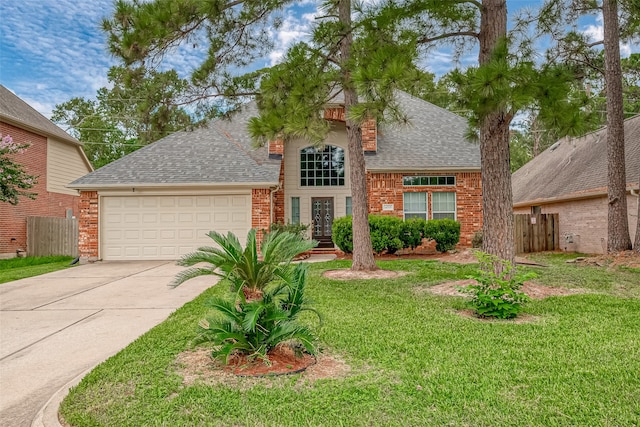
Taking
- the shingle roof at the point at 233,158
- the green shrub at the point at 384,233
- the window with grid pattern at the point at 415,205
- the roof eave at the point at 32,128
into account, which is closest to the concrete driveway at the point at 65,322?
the shingle roof at the point at 233,158

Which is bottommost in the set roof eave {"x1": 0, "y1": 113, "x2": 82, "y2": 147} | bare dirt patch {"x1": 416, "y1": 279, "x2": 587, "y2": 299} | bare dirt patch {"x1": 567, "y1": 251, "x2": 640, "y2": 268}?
bare dirt patch {"x1": 416, "y1": 279, "x2": 587, "y2": 299}

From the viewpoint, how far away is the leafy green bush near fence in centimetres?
1295

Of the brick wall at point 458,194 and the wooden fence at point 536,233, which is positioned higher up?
the brick wall at point 458,194

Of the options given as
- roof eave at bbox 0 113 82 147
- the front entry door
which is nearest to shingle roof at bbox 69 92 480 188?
the front entry door

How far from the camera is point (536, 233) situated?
50.4 feet

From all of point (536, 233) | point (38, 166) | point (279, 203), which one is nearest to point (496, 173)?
point (279, 203)

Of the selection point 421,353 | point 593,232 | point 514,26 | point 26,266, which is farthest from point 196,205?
point 593,232

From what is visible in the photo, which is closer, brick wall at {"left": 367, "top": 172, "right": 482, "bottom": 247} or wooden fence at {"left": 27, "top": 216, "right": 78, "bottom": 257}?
brick wall at {"left": 367, "top": 172, "right": 482, "bottom": 247}

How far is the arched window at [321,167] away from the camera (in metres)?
15.9

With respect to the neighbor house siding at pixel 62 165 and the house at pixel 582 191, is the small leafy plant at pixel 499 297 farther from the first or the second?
the neighbor house siding at pixel 62 165

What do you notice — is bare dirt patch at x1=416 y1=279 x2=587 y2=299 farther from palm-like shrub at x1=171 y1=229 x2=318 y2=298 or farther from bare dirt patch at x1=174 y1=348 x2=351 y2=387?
palm-like shrub at x1=171 y1=229 x2=318 y2=298

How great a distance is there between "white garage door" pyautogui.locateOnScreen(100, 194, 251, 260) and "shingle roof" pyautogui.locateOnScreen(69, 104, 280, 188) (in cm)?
65

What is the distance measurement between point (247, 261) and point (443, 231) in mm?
10599

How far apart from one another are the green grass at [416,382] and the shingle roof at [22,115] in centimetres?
1447
